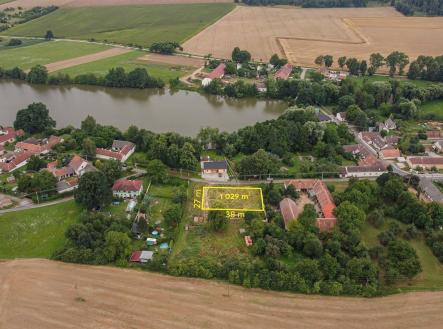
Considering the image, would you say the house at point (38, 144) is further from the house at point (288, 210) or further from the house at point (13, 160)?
the house at point (288, 210)

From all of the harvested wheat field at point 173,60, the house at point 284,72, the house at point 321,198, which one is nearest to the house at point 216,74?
the harvested wheat field at point 173,60

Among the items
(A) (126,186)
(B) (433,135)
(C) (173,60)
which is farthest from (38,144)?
(B) (433,135)

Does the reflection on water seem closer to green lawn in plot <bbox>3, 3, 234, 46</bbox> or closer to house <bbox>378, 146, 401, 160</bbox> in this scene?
house <bbox>378, 146, 401, 160</bbox>

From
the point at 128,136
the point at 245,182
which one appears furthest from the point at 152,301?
the point at 128,136

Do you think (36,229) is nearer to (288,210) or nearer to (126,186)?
(126,186)

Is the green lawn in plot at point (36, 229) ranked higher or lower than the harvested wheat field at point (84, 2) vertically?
lower

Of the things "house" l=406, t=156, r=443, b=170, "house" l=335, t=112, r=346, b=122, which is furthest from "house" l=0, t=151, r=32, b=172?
"house" l=406, t=156, r=443, b=170

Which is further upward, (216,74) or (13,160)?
(216,74)
